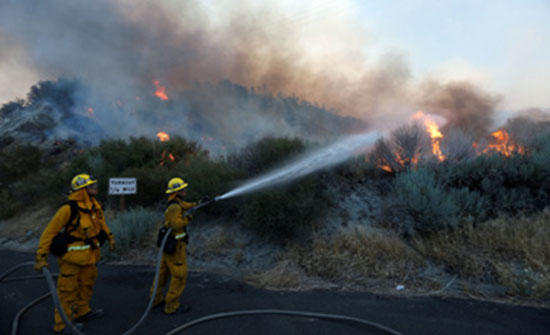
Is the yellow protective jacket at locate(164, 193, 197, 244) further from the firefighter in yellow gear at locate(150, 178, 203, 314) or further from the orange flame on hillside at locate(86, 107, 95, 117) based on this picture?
the orange flame on hillside at locate(86, 107, 95, 117)

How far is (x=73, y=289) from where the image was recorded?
4145 millimetres

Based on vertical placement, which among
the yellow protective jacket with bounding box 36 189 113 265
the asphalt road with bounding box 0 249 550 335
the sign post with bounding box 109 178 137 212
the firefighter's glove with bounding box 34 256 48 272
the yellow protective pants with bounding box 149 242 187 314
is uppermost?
the sign post with bounding box 109 178 137 212

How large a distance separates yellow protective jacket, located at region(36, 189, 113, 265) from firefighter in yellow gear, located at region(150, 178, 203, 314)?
Result: 94 centimetres

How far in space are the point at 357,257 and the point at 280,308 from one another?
1937 millimetres

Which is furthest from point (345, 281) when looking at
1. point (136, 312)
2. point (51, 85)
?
point (51, 85)

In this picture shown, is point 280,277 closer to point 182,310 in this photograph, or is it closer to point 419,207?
point 182,310

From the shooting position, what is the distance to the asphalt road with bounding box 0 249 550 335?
3.89 meters

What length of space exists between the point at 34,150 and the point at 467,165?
24.0 m

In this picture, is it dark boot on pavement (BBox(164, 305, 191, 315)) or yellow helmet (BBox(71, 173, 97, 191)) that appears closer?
yellow helmet (BBox(71, 173, 97, 191))

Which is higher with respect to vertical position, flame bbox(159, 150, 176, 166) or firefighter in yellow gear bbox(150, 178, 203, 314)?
flame bbox(159, 150, 176, 166)

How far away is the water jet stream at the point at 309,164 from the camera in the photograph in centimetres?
768

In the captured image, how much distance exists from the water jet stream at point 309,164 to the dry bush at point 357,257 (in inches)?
71.8

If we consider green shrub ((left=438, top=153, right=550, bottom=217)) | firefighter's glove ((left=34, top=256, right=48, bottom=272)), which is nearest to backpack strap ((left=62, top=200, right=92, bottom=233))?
firefighter's glove ((left=34, top=256, right=48, bottom=272))

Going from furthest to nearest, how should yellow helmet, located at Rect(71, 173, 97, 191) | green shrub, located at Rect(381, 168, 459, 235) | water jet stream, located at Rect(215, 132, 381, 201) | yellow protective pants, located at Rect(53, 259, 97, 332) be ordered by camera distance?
water jet stream, located at Rect(215, 132, 381, 201) < green shrub, located at Rect(381, 168, 459, 235) < yellow helmet, located at Rect(71, 173, 97, 191) < yellow protective pants, located at Rect(53, 259, 97, 332)
